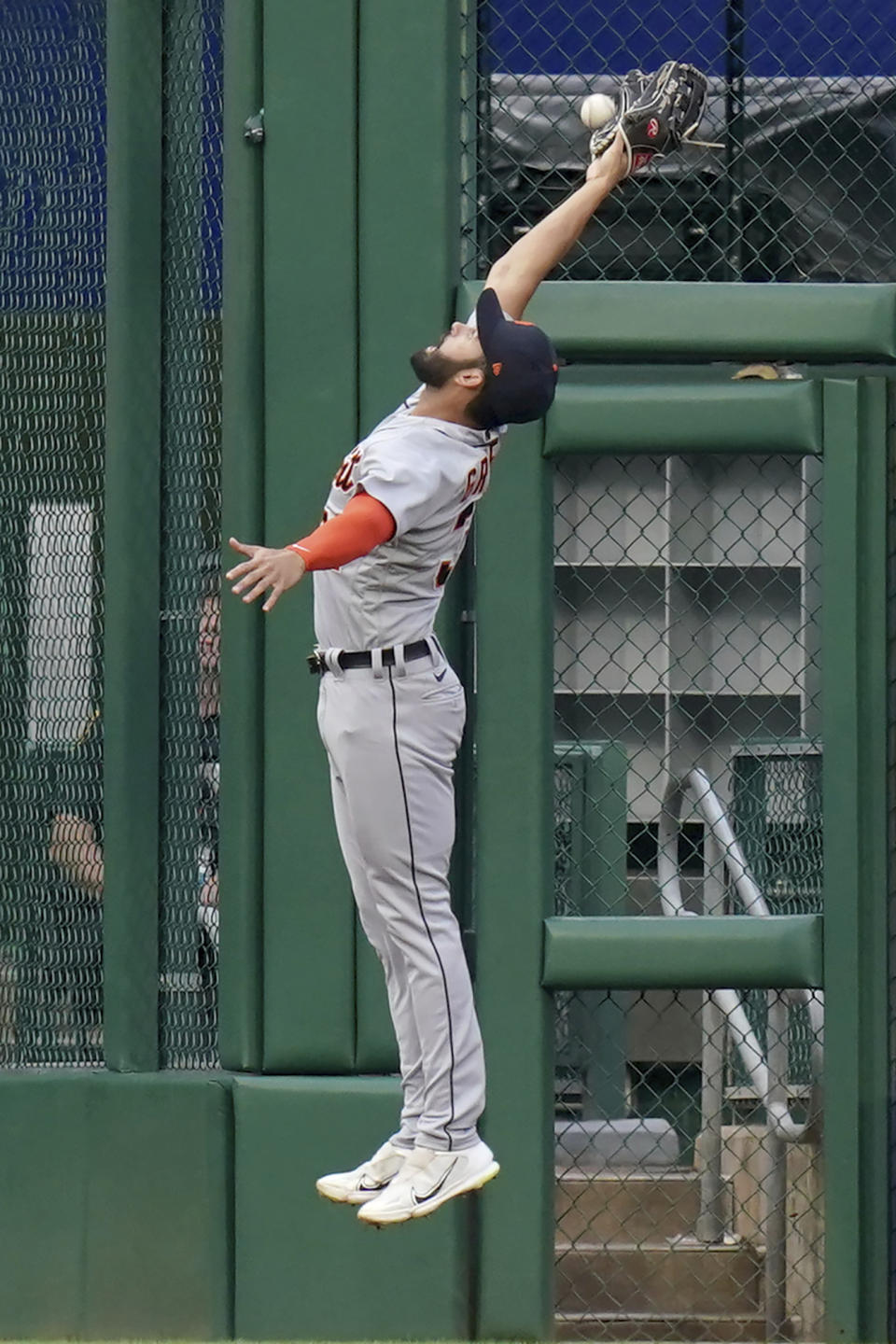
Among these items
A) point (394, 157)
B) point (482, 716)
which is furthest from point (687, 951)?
point (394, 157)

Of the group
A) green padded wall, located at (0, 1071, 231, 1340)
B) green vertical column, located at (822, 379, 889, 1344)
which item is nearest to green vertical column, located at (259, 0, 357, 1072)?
green padded wall, located at (0, 1071, 231, 1340)

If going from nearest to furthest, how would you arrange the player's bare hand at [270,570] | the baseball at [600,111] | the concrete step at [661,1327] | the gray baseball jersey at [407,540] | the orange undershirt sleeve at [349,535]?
the player's bare hand at [270,570] → the orange undershirt sleeve at [349,535] → the gray baseball jersey at [407,540] → the baseball at [600,111] → the concrete step at [661,1327]

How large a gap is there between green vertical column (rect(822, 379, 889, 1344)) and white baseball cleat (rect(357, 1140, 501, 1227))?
1445mm

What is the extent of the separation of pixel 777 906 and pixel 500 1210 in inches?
51.6

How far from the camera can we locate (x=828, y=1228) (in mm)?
5152

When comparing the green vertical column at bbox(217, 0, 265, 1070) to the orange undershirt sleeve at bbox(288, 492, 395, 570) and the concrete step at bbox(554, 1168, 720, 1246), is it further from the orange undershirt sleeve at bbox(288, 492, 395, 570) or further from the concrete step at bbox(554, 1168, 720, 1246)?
the concrete step at bbox(554, 1168, 720, 1246)

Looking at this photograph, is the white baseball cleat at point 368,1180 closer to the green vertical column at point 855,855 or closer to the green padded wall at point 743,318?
the green vertical column at point 855,855

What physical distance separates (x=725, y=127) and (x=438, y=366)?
1.89m

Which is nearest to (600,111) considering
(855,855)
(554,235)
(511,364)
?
(554,235)

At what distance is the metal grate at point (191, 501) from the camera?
5.36 metres

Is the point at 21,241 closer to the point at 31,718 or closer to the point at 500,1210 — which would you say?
the point at 31,718

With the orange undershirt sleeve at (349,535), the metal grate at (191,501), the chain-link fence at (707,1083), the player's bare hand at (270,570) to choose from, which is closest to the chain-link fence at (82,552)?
the metal grate at (191,501)

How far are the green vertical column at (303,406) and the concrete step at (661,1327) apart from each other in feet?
3.91

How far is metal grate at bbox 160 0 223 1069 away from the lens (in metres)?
5.36
